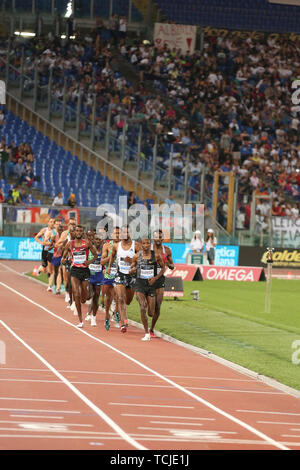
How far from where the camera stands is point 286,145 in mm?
49750

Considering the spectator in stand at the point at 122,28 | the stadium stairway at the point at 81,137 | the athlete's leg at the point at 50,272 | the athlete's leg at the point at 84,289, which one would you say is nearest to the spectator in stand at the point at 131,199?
the stadium stairway at the point at 81,137

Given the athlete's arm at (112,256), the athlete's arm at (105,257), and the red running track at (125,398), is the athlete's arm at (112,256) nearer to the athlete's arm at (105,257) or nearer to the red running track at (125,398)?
the athlete's arm at (105,257)

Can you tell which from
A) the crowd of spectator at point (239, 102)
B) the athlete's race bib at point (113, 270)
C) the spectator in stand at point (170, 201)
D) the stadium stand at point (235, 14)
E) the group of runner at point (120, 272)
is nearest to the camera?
the group of runner at point (120, 272)

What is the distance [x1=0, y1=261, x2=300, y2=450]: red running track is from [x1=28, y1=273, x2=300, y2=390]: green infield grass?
597mm

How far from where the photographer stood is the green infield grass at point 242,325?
16875 mm

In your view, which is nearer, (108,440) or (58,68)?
(108,440)

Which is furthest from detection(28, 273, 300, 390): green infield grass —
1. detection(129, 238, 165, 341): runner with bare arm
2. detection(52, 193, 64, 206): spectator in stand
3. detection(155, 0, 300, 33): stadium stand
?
detection(155, 0, 300, 33): stadium stand

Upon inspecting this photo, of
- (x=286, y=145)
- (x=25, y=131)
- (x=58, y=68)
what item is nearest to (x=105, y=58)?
(x=58, y=68)

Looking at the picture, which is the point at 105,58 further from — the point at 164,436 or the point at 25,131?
the point at 164,436

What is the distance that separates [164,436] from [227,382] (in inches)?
176

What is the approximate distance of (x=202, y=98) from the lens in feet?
165

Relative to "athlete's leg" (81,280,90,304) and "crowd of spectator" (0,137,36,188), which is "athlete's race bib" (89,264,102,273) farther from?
"crowd of spectator" (0,137,36,188)

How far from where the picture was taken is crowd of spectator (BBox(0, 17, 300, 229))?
1790 inches

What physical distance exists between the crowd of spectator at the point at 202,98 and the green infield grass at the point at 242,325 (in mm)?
11575
